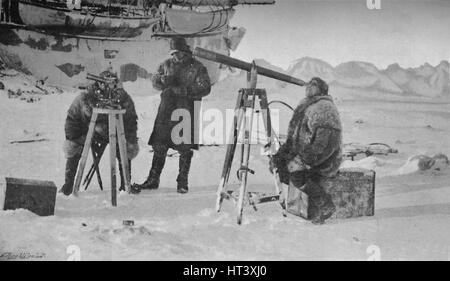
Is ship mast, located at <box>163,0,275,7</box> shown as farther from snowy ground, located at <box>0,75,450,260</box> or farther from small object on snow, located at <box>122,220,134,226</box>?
small object on snow, located at <box>122,220,134,226</box>

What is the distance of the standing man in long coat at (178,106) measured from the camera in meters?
4.64

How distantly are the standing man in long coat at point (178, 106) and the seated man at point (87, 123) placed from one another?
0.89 feet

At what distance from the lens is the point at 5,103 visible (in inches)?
186

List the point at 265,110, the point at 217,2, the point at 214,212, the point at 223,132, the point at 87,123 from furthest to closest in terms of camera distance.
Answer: the point at 217,2 < the point at 223,132 < the point at 87,123 < the point at 214,212 < the point at 265,110

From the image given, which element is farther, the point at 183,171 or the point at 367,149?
the point at 367,149

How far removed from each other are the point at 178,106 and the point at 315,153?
1.45 metres

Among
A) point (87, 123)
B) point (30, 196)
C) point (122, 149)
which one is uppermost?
point (87, 123)

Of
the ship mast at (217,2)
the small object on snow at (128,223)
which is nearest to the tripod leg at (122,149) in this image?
the small object on snow at (128,223)

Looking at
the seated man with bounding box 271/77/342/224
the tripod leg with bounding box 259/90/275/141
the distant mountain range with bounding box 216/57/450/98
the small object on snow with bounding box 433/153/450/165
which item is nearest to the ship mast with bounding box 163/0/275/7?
the distant mountain range with bounding box 216/57/450/98

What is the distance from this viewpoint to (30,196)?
4.13 metres

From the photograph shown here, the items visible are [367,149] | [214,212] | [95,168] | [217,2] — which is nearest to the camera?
[214,212]

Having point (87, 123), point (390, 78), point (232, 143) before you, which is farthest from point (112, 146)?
point (390, 78)
